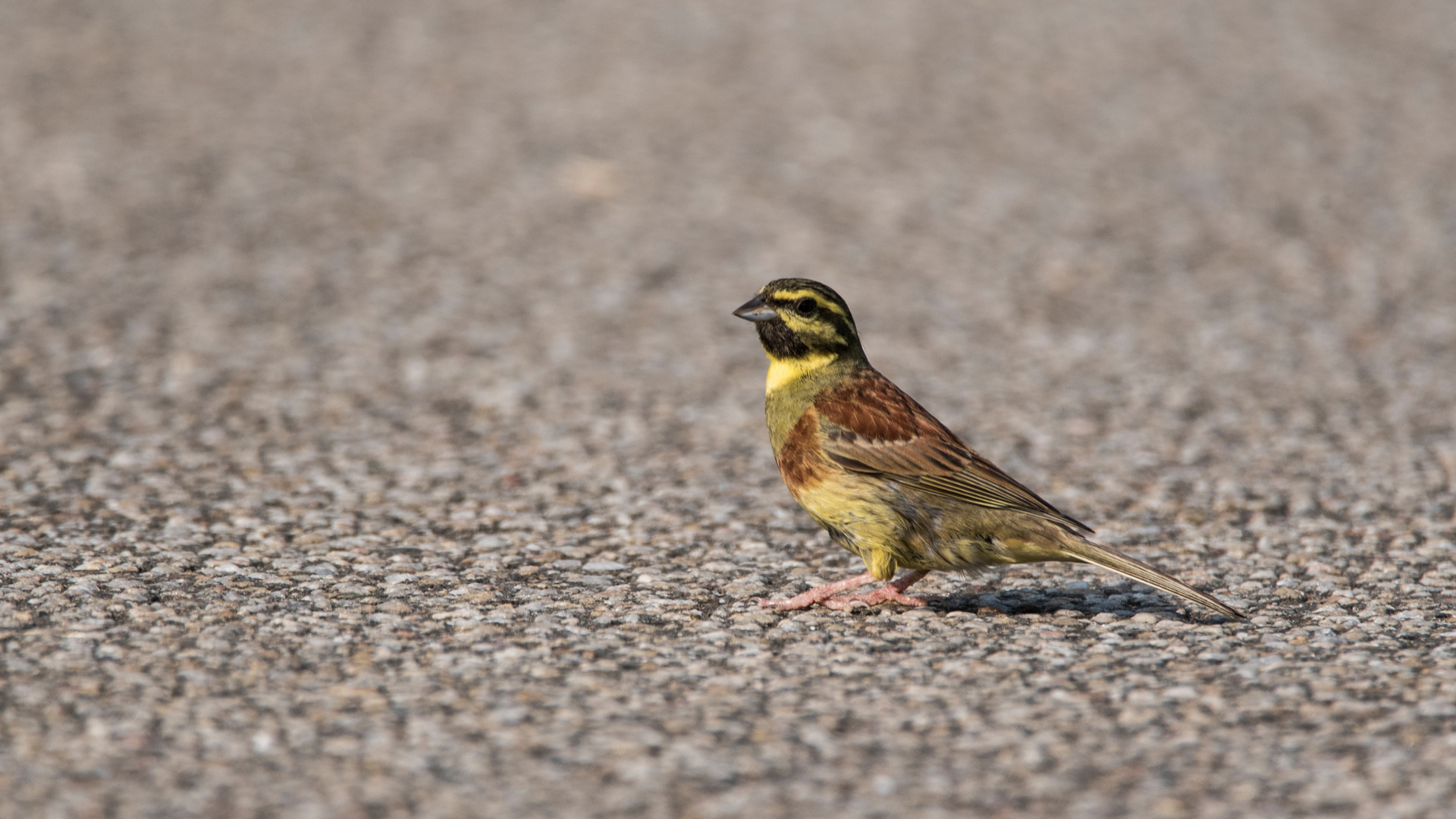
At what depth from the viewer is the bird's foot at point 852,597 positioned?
634 centimetres

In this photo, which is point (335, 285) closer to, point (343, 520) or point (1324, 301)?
point (343, 520)

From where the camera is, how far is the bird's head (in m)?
6.62

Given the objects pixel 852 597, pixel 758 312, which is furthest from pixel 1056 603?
pixel 758 312

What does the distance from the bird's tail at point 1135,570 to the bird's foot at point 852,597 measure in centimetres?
76

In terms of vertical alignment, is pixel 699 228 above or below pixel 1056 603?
above

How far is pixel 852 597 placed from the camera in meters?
6.42

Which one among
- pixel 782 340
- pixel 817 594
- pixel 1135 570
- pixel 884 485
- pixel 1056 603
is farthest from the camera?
pixel 782 340

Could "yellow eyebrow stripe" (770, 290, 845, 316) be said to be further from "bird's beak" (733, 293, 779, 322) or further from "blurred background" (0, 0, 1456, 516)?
"blurred background" (0, 0, 1456, 516)

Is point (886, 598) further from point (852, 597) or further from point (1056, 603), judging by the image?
point (1056, 603)

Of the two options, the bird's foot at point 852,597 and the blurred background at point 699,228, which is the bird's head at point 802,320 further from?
the blurred background at point 699,228

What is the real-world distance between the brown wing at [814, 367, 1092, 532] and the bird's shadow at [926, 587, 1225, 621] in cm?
48

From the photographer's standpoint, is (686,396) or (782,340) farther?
(686,396)

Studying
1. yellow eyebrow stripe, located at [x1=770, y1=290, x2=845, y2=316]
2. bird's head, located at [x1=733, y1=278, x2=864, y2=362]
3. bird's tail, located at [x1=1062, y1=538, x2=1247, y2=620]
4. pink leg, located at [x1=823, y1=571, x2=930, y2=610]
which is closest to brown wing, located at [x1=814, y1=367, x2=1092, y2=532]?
bird's tail, located at [x1=1062, y1=538, x2=1247, y2=620]

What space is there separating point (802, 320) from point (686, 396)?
3.60 meters
